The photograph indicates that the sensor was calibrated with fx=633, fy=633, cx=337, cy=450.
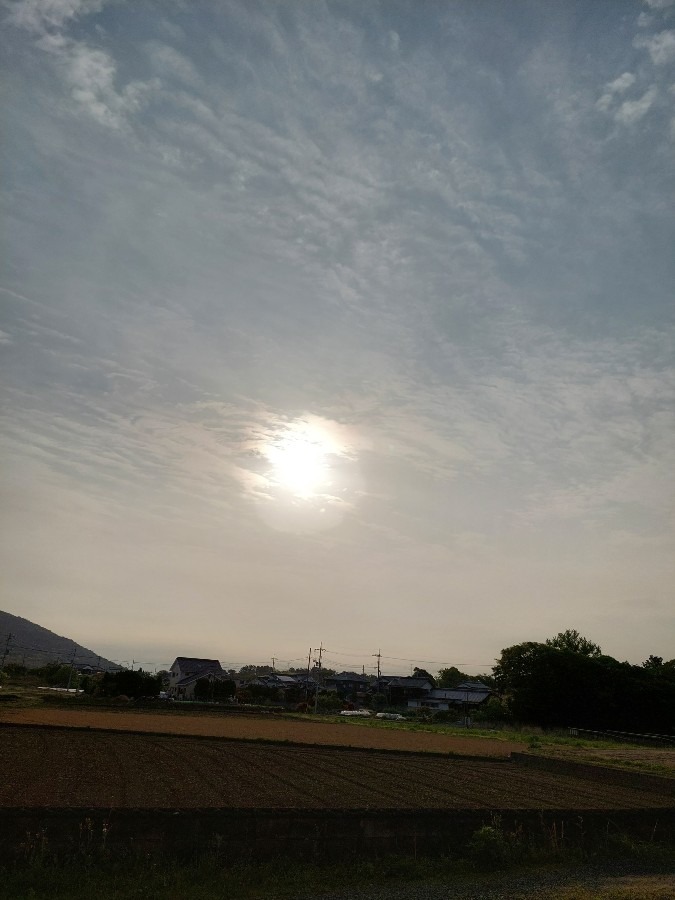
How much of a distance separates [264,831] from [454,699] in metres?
92.8

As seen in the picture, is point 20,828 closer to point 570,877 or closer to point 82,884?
point 82,884

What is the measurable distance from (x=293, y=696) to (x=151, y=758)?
82.6 metres

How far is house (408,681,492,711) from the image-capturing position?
95.2 meters

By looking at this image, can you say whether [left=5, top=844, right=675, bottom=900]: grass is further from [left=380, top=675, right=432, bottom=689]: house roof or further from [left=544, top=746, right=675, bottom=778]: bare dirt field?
[left=380, top=675, right=432, bottom=689]: house roof

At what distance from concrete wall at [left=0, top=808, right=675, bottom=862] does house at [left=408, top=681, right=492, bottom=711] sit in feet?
277

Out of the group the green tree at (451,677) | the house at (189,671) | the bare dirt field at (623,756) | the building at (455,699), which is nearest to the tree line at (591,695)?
the bare dirt field at (623,756)

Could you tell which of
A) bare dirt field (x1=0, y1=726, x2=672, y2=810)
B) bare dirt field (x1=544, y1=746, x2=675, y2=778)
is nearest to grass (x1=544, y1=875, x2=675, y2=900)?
bare dirt field (x1=0, y1=726, x2=672, y2=810)

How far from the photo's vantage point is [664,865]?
13.8 metres

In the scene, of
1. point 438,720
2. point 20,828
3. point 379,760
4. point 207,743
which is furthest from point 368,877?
point 438,720

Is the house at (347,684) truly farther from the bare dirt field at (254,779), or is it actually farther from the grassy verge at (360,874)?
the grassy verge at (360,874)

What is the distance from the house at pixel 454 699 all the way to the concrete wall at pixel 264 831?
277 feet

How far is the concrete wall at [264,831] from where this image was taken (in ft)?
34.5

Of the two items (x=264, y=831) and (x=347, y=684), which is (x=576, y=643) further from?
(x=264, y=831)

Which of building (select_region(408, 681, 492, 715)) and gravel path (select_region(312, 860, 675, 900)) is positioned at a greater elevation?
building (select_region(408, 681, 492, 715))
